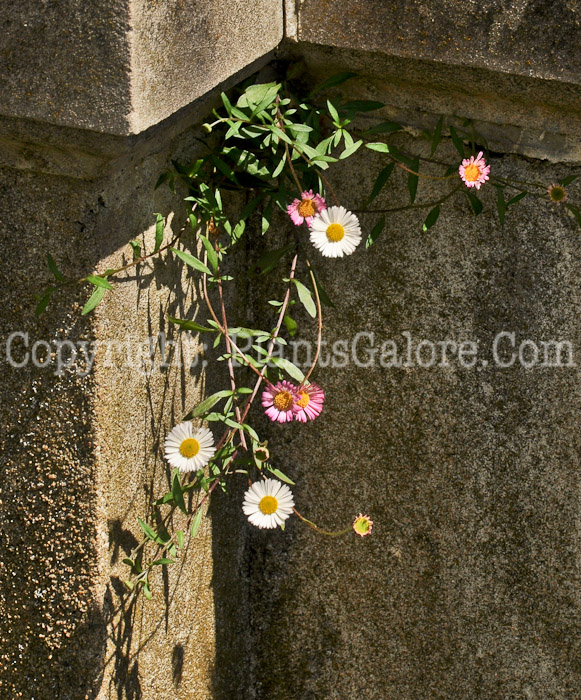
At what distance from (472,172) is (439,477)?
1.90 ft

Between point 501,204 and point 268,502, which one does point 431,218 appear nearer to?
point 501,204

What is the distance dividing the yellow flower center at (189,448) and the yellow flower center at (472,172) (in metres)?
0.67

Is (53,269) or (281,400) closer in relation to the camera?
(53,269)

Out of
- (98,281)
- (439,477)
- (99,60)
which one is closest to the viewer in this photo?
(99,60)

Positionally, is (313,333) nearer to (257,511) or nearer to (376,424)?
(376,424)

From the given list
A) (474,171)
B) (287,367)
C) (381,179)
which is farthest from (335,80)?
(287,367)

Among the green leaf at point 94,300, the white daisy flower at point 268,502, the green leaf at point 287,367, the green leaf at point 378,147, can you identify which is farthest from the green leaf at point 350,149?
the white daisy flower at point 268,502

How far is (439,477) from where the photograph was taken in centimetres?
159

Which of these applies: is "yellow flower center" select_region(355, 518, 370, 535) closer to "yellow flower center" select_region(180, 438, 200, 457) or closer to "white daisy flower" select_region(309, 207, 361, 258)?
"yellow flower center" select_region(180, 438, 200, 457)

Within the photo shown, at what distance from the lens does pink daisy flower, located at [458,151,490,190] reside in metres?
1.44

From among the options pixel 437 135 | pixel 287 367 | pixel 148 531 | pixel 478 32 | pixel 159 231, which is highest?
pixel 478 32

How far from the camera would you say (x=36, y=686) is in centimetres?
138

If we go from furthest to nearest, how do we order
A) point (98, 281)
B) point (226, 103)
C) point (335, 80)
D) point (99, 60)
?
point (335, 80) → point (226, 103) → point (98, 281) → point (99, 60)

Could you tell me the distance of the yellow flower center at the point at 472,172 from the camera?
1444 millimetres
